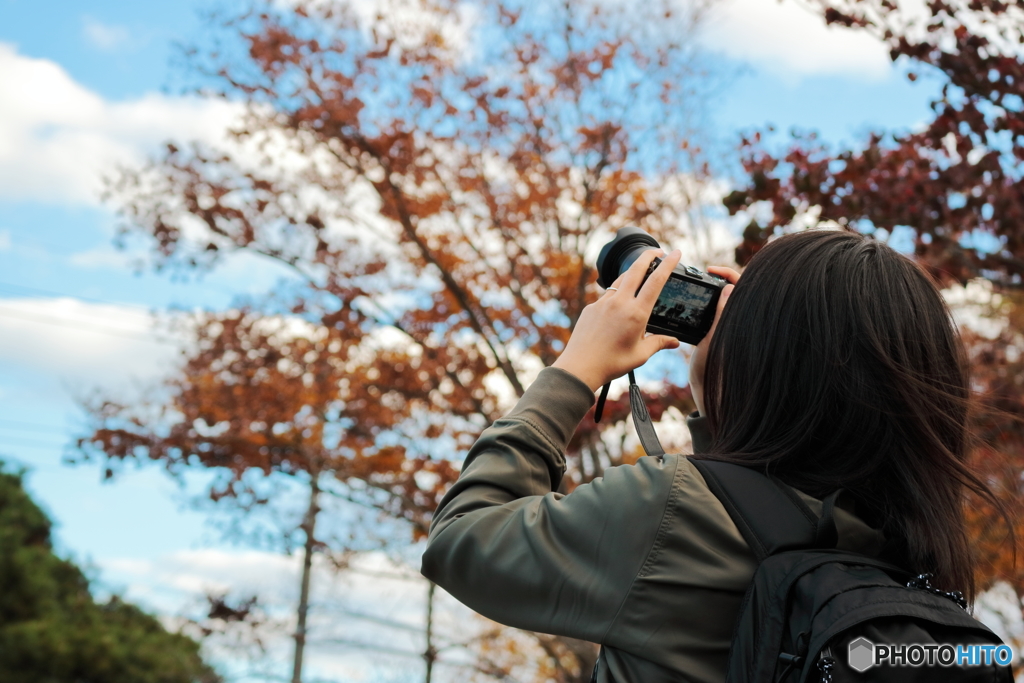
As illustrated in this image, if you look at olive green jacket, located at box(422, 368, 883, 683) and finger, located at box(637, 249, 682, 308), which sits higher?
finger, located at box(637, 249, 682, 308)

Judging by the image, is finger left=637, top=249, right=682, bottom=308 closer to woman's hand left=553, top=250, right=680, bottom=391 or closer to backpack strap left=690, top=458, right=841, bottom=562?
woman's hand left=553, top=250, right=680, bottom=391

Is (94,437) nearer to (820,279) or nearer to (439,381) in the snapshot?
(439,381)

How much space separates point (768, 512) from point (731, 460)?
81 mm

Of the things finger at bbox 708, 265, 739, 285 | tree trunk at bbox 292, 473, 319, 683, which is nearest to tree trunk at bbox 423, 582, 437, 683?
tree trunk at bbox 292, 473, 319, 683

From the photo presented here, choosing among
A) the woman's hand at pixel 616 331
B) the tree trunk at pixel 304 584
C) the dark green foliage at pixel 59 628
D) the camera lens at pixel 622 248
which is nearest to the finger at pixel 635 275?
the woman's hand at pixel 616 331

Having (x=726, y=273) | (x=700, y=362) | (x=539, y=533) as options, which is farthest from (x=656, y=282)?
(x=539, y=533)

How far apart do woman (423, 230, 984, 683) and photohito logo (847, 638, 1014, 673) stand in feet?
0.41

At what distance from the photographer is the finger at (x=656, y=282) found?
46.1 inches

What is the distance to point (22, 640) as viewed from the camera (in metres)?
8.66

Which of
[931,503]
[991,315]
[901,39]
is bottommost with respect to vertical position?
[931,503]

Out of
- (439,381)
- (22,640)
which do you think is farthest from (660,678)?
(22,640)

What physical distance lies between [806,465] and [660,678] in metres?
0.31

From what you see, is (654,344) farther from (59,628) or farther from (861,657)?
(59,628)

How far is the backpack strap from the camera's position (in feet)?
3.01
